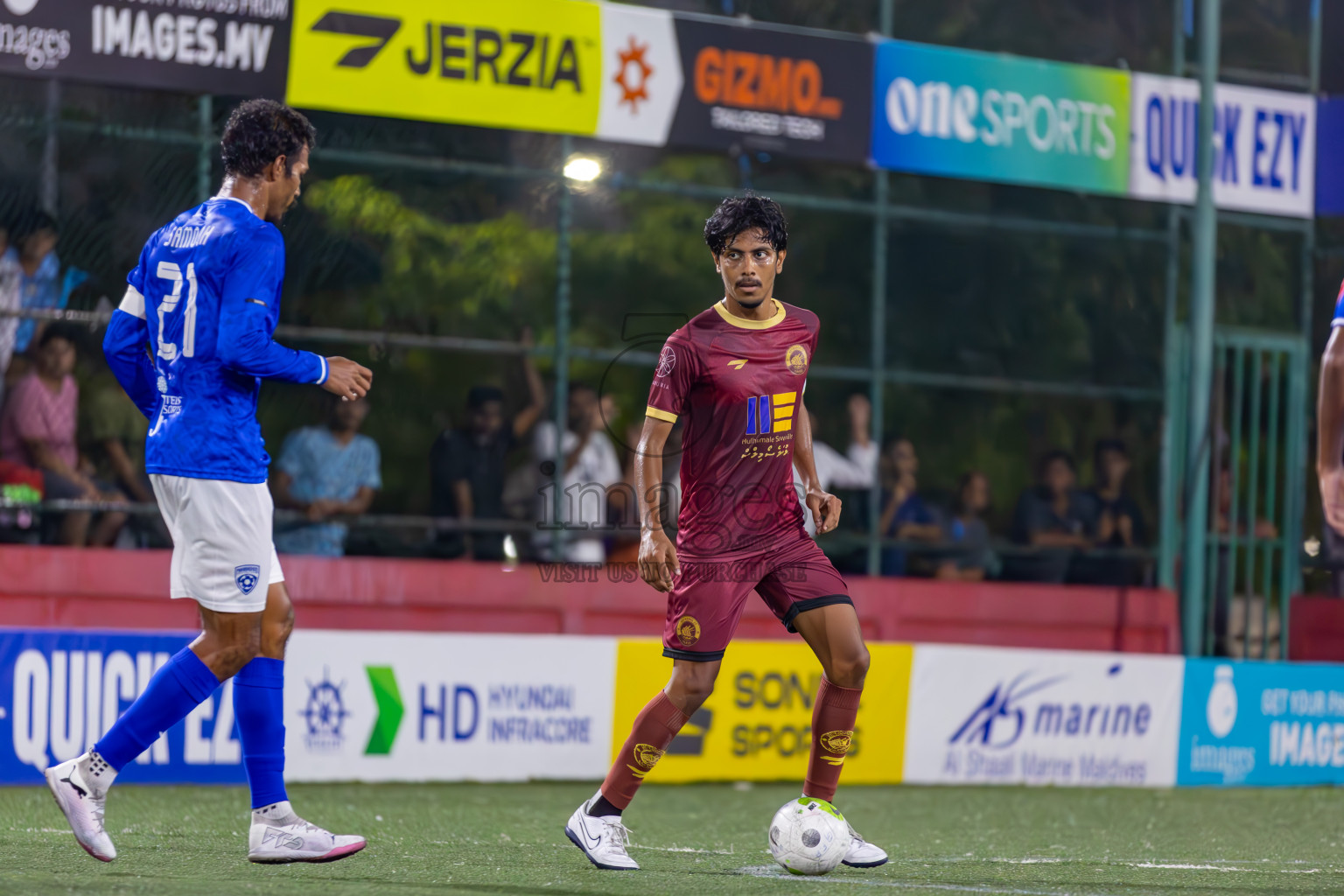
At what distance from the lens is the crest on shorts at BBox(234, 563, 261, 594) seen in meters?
5.54

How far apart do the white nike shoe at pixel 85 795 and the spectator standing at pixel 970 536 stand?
8368mm

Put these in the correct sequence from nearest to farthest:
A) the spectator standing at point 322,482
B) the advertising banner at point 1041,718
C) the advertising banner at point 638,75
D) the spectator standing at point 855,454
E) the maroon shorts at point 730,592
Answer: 1. the maroon shorts at point 730,592
2. the advertising banner at point 1041,718
3. the spectator standing at point 322,482
4. the advertising banner at point 638,75
5. the spectator standing at point 855,454

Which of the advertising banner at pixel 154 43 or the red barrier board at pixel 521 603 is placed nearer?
the red barrier board at pixel 521 603

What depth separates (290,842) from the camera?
5645mm

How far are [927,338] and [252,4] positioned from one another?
5.39 m

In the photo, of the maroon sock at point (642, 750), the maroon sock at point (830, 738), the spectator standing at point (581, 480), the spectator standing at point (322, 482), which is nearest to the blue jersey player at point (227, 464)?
the maroon sock at point (642, 750)

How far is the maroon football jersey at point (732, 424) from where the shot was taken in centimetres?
613

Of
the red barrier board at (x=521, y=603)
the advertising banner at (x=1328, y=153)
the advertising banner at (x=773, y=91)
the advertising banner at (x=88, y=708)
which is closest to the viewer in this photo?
the advertising banner at (x=88, y=708)

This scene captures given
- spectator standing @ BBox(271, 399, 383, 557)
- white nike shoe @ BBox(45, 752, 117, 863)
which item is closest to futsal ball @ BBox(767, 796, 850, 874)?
white nike shoe @ BBox(45, 752, 117, 863)

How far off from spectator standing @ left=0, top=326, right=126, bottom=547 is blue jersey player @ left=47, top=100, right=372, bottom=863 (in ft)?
16.0

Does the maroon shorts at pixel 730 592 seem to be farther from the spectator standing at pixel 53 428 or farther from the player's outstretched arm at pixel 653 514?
the spectator standing at pixel 53 428

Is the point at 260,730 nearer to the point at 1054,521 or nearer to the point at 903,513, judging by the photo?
the point at 903,513

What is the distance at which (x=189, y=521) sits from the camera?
5547 mm

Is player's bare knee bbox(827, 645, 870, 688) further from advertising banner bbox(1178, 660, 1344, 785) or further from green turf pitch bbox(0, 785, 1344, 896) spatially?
advertising banner bbox(1178, 660, 1344, 785)
